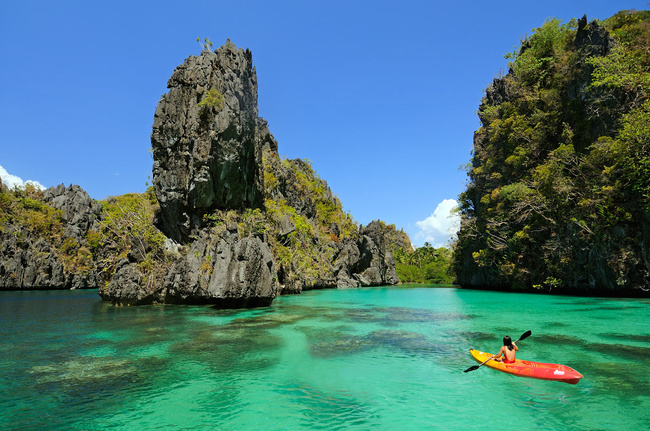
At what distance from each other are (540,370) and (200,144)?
2996 centimetres

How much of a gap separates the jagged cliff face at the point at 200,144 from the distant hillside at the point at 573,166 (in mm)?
26022

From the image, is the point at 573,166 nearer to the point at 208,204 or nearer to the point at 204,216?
the point at 208,204

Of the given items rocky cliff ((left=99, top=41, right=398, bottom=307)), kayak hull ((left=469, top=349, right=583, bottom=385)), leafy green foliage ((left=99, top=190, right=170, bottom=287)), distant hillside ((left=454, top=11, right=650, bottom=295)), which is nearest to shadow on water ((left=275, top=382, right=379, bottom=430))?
kayak hull ((left=469, top=349, right=583, bottom=385))

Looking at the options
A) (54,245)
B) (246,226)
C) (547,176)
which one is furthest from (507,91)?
(54,245)

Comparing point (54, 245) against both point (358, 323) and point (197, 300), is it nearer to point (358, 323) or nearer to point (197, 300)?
point (197, 300)

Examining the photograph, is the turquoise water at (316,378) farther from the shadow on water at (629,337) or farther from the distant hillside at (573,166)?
the distant hillside at (573,166)

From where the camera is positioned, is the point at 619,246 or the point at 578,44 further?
the point at 578,44

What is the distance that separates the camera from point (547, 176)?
29.2 m

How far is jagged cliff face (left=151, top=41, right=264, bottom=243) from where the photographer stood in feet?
103

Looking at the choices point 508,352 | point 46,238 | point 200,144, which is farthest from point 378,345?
point 46,238

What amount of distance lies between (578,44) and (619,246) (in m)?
19.2

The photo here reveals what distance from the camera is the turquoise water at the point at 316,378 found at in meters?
6.97

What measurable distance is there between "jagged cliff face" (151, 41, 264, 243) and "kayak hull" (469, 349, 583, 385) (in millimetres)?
27332

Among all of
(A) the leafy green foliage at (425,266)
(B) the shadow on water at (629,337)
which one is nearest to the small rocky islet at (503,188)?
(B) the shadow on water at (629,337)
